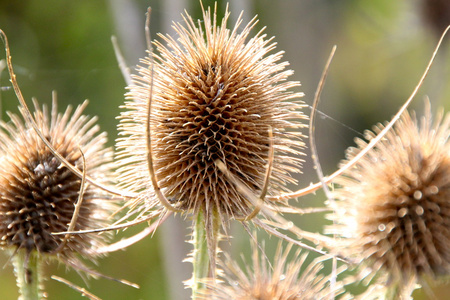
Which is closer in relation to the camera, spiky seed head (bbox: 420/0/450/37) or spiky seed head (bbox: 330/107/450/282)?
spiky seed head (bbox: 330/107/450/282)

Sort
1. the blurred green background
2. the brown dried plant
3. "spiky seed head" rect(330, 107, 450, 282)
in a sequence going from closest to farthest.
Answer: "spiky seed head" rect(330, 107, 450, 282) → the brown dried plant → the blurred green background

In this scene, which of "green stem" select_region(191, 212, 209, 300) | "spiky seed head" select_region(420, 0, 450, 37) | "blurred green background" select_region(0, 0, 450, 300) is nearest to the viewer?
"green stem" select_region(191, 212, 209, 300)

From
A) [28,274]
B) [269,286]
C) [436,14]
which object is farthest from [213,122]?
[436,14]

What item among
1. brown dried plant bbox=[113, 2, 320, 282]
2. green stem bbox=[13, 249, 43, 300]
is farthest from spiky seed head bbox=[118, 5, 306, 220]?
green stem bbox=[13, 249, 43, 300]

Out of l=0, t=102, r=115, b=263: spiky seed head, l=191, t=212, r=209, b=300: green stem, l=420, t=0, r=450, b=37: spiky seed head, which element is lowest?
l=191, t=212, r=209, b=300: green stem

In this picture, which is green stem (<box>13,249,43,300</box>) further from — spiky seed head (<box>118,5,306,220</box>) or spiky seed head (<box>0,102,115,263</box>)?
spiky seed head (<box>118,5,306,220</box>)

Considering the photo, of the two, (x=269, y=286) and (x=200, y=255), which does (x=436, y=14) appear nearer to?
(x=200, y=255)

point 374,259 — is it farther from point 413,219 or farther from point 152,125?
point 152,125
